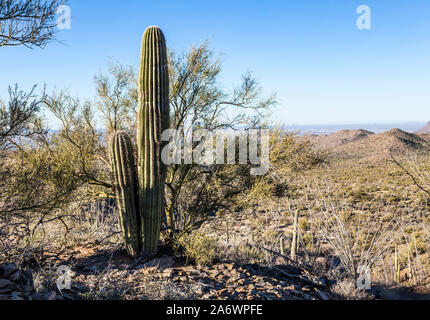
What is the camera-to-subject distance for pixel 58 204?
560 cm

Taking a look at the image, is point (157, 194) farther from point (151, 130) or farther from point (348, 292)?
point (348, 292)

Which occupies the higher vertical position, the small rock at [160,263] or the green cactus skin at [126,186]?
the green cactus skin at [126,186]

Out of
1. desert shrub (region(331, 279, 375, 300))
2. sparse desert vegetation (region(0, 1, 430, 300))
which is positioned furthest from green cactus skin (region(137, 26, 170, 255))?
desert shrub (region(331, 279, 375, 300))

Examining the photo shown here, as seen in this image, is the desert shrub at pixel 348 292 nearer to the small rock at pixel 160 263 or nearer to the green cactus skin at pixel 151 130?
the small rock at pixel 160 263

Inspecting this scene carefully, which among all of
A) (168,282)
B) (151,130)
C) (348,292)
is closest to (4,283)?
(168,282)

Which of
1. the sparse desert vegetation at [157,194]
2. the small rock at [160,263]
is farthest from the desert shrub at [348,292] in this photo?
the small rock at [160,263]

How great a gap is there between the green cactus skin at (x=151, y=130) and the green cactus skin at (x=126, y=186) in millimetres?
149

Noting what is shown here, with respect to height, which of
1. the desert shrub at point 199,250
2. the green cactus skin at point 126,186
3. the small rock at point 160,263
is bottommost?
the small rock at point 160,263

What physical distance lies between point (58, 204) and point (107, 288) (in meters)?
2.47

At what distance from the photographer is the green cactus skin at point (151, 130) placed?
5375 mm

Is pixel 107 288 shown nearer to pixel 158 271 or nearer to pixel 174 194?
pixel 158 271

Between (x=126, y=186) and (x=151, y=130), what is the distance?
117 cm

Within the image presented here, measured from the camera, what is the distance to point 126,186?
213 inches

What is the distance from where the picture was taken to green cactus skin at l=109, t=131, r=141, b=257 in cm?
530
